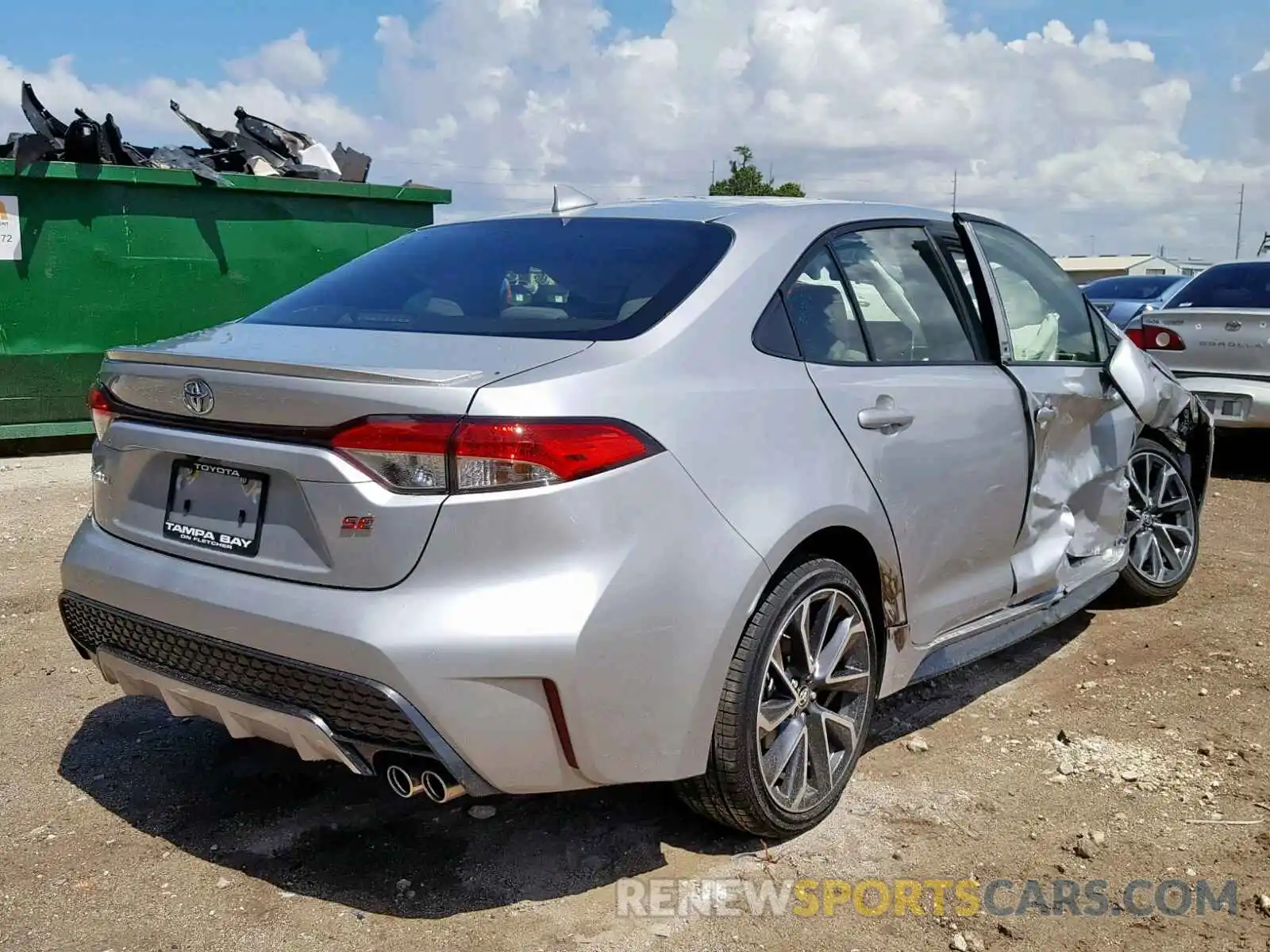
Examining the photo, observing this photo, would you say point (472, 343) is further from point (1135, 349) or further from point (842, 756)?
point (1135, 349)

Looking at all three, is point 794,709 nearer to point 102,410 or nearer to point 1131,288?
point 102,410

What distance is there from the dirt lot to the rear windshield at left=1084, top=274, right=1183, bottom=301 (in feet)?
40.3

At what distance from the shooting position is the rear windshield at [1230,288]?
817 centimetres

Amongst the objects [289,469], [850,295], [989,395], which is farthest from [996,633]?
[289,469]

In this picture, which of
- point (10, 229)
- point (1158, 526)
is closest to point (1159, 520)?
point (1158, 526)

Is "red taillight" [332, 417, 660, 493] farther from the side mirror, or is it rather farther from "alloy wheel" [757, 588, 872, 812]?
the side mirror

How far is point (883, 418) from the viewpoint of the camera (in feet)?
10.6

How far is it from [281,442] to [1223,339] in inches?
286

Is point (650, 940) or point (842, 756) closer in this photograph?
point (650, 940)

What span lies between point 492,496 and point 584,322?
598 mm

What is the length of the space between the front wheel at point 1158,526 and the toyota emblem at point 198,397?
3.81m

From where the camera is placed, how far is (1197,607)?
17.3ft

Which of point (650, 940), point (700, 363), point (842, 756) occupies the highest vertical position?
point (700, 363)

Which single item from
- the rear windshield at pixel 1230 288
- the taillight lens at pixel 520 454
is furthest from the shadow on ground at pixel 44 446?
the rear windshield at pixel 1230 288
